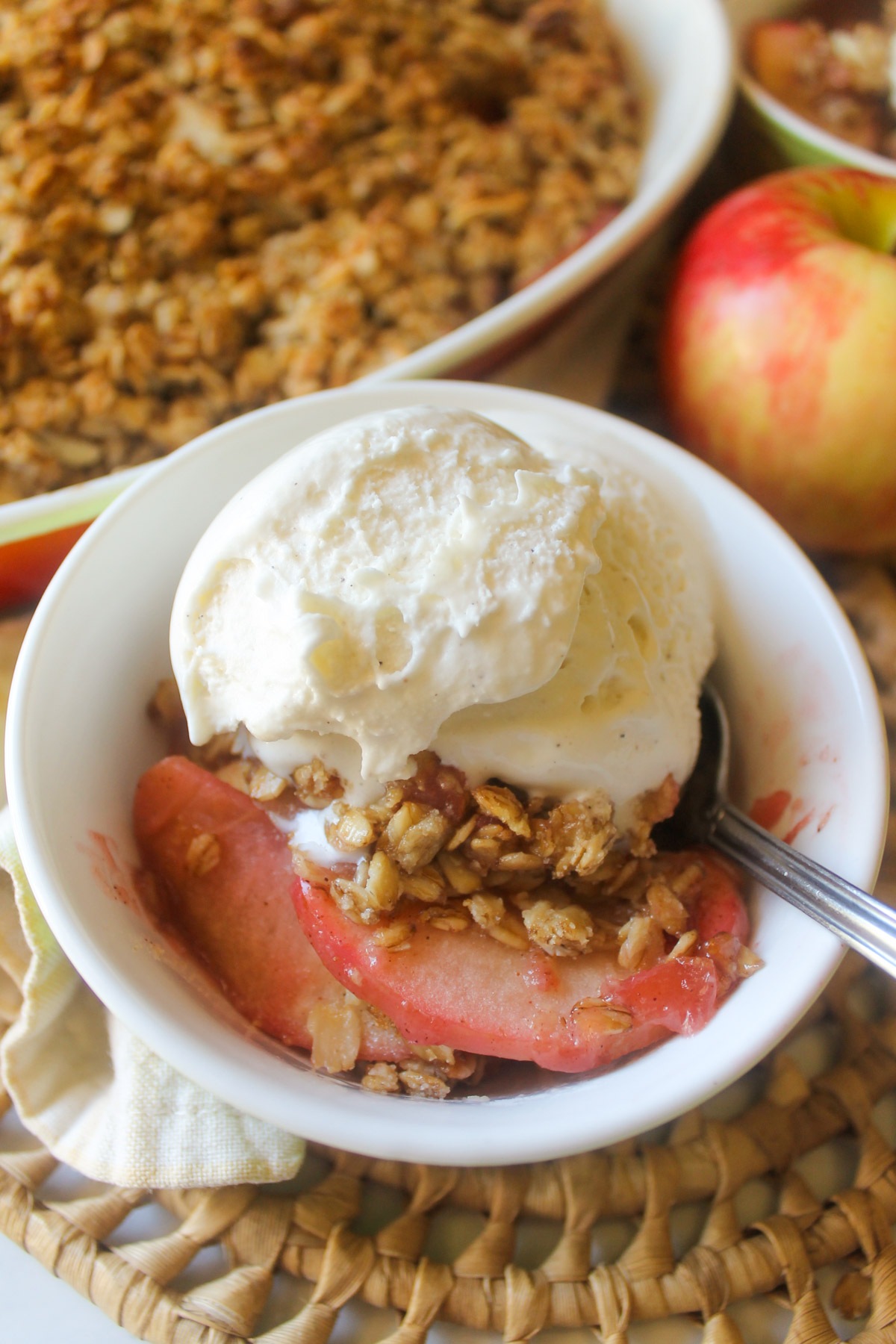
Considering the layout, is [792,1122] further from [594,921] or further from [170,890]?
[170,890]

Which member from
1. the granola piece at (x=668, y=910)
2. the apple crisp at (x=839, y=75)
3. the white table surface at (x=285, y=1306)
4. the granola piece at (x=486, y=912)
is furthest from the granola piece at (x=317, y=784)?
the apple crisp at (x=839, y=75)

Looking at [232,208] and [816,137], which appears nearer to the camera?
[232,208]

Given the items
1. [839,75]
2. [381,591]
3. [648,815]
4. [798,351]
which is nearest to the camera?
[381,591]

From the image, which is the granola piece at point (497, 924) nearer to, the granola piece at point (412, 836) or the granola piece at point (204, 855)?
the granola piece at point (412, 836)

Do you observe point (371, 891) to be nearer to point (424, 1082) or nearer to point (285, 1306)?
point (424, 1082)

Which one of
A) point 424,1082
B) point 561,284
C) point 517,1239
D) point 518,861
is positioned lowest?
point 517,1239

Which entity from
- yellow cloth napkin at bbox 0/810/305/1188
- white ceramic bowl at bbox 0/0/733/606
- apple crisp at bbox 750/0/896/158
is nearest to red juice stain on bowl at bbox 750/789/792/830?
yellow cloth napkin at bbox 0/810/305/1188

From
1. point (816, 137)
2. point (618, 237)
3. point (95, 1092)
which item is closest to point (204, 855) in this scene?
point (95, 1092)
